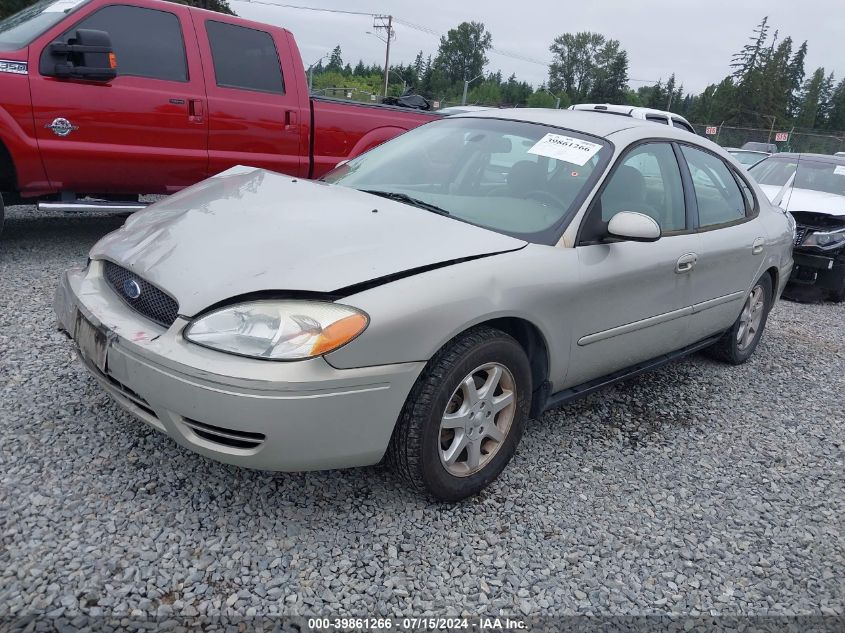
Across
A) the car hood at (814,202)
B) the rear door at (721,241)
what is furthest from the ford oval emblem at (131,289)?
the car hood at (814,202)

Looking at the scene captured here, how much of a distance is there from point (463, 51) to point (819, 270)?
98.3m

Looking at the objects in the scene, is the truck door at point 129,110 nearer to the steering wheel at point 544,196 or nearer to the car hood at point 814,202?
the steering wheel at point 544,196

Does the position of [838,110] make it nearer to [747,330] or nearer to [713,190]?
[747,330]

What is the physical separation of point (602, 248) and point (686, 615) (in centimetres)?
150

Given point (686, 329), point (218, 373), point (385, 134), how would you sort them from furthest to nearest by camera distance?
point (385, 134) → point (686, 329) → point (218, 373)

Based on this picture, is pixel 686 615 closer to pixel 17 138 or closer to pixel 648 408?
pixel 648 408

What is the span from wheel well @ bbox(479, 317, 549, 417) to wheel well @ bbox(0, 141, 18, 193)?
4079 mm

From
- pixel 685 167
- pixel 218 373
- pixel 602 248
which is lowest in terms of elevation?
pixel 218 373

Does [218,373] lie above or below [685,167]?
below

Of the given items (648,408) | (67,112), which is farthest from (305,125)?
(648,408)

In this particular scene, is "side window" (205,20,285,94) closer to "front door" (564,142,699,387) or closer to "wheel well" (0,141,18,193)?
"wheel well" (0,141,18,193)

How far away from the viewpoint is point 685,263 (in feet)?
11.1

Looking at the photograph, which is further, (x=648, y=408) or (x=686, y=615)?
(x=648, y=408)

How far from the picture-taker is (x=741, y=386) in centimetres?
424
